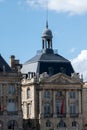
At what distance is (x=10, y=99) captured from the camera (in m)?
114

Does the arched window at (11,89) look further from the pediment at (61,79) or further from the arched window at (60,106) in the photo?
the arched window at (60,106)

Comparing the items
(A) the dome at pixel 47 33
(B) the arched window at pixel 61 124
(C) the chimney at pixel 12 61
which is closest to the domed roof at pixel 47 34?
(A) the dome at pixel 47 33

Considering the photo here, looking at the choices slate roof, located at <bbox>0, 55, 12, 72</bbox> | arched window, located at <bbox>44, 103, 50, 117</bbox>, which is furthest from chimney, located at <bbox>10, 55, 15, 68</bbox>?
arched window, located at <bbox>44, 103, 50, 117</bbox>

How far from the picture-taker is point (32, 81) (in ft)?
391

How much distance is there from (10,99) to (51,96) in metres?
10.0

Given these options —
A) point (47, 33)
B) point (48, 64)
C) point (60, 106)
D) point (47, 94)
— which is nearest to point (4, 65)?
point (47, 94)

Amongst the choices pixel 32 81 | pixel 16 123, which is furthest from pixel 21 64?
pixel 16 123

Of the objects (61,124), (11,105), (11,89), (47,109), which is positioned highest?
(11,89)

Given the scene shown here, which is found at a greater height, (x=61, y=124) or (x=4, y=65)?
(x=4, y=65)

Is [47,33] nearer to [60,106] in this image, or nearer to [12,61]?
[12,61]

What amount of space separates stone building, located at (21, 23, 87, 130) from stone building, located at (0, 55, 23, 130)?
5.53m

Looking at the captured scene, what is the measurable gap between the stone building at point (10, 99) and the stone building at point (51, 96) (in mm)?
5531

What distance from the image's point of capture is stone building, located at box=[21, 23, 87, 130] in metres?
119

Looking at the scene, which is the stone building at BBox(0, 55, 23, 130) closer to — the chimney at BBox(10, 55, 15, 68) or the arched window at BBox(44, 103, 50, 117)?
the chimney at BBox(10, 55, 15, 68)
